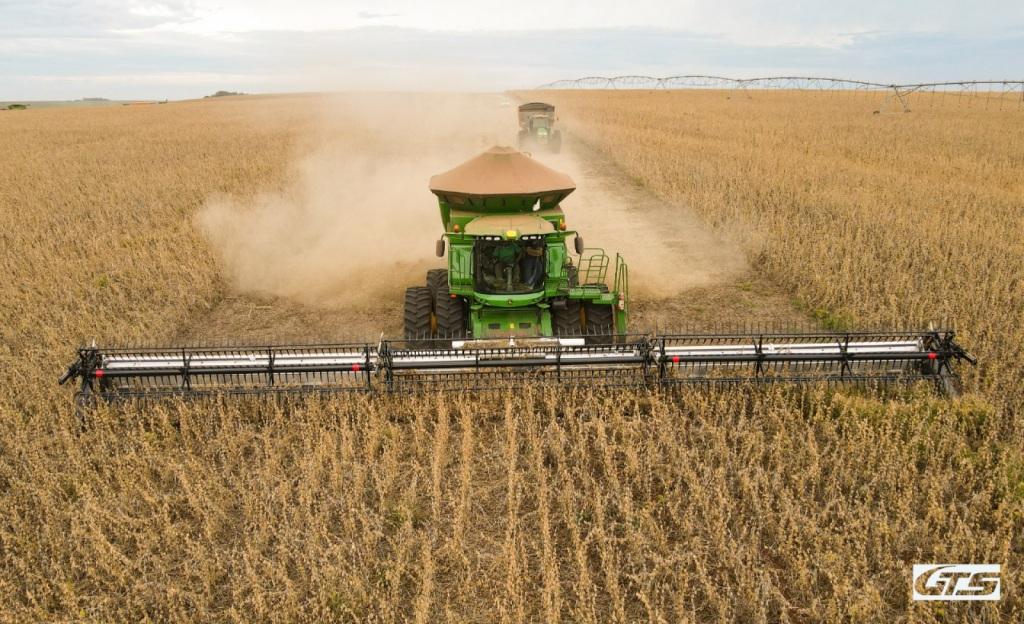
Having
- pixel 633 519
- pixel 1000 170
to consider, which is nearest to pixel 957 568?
pixel 633 519

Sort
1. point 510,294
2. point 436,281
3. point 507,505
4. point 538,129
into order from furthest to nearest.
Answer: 1. point 538,129
2. point 436,281
3. point 510,294
4. point 507,505

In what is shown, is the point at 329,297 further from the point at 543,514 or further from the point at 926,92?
the point at 926,92

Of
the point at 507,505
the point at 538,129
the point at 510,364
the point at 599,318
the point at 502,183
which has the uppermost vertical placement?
the point at 538,129

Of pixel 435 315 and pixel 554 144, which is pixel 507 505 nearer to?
pixel 435 315

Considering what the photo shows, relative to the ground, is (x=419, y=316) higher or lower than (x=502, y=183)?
lower

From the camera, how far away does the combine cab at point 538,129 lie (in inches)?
1037

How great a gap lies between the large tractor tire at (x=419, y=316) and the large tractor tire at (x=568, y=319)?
1426 mm

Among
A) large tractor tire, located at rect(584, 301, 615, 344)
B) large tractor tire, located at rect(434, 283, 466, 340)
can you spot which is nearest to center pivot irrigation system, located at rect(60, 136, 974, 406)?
large tractor tire, located at rect(434, 283, 466, 340)

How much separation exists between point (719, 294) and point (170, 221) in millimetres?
11730

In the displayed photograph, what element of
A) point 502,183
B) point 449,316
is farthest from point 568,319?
point 502,183

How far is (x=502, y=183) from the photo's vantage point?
833 cm

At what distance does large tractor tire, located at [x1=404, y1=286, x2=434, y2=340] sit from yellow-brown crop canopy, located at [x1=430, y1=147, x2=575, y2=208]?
4.62 ft

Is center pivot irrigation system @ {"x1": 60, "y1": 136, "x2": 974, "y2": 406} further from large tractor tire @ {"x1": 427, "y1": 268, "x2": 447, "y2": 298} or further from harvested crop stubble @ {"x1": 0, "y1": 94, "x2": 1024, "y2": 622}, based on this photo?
large tractor tire @ {"x1": 427, "y1": 268, "x2": 447, "y2": 298}

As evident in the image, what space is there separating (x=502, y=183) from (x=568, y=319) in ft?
6.46
